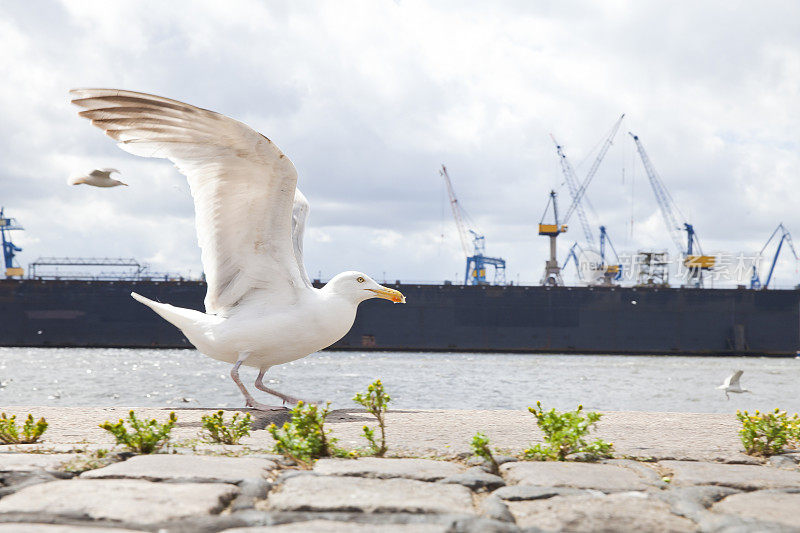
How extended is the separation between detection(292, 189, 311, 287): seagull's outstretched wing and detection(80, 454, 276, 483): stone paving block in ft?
8.65

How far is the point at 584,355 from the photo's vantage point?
4984 centimetres

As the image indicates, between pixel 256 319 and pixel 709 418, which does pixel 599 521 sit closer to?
pixel 709 418

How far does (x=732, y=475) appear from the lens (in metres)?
2.64

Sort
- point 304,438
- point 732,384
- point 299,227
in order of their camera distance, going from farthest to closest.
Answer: point 732,384, point 299,227, point 304,438

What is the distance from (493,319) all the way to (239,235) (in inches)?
1779

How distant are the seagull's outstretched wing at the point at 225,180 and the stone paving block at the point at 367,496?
2.62 metres

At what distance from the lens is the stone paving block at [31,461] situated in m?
2.51

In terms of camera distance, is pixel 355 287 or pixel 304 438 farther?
pixel 355 287

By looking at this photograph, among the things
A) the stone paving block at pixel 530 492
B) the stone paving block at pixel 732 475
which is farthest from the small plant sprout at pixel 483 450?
the stone paving block at pixel 732 475

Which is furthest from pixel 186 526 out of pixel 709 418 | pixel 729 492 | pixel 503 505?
pixel 709 418

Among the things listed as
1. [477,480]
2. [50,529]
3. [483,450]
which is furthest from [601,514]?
[50,529]

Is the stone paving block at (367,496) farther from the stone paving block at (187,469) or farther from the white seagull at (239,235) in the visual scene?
the white seagull at (239,235)

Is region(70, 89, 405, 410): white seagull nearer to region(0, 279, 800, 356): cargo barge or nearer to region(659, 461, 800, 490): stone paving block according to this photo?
region(659, 461, 800, 490): stone paving block

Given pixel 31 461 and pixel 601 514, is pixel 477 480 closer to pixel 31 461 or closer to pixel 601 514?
pixel 601 514
